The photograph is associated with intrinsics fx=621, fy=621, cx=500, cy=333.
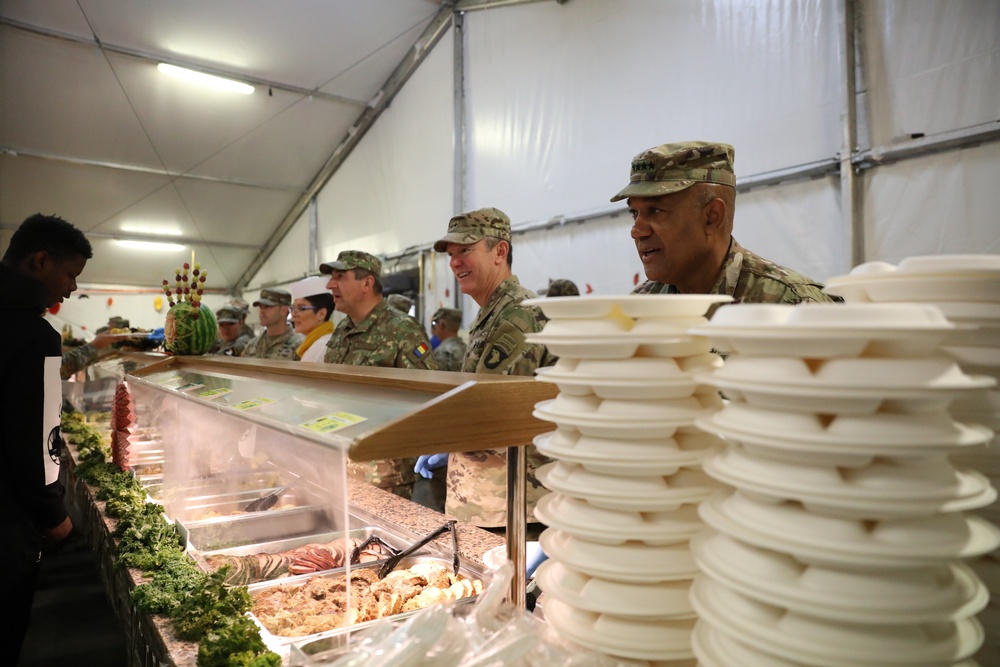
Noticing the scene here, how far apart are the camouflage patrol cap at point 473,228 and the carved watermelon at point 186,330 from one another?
1833mm

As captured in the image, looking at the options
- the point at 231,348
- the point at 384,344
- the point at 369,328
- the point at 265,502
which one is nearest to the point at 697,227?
the point at 265,502

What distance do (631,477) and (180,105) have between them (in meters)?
10.8

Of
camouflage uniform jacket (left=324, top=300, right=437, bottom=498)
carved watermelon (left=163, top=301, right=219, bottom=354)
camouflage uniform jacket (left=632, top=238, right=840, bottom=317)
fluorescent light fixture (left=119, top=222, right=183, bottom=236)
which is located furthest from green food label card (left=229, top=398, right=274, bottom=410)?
fluorescent light fixture (left=119, top=222, right=183, bottom=236)

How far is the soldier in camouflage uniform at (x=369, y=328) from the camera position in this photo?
Answer: 3.58 metres

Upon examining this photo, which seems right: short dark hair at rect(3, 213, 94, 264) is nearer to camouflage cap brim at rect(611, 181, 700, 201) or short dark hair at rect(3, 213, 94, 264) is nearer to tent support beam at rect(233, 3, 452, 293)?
camouflage cap brim at rect(611, 181, 700, 201)

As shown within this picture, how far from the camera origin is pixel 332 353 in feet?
13.0

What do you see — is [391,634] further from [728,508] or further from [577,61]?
[577,61]

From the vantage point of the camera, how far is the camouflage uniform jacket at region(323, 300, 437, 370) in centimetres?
357

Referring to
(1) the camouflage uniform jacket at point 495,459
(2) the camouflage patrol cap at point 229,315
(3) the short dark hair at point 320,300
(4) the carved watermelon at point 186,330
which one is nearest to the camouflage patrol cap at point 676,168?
(1) the camouflage uniform jacket at point 495,459

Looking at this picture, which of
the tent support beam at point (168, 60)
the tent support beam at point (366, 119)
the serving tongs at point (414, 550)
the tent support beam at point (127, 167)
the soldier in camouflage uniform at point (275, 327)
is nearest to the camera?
the serving tongs at point (414, 550)

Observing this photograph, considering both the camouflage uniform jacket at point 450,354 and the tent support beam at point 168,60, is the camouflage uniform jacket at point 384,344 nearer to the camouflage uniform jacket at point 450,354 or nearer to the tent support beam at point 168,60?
the camouflage uniform jacket at point 450,354

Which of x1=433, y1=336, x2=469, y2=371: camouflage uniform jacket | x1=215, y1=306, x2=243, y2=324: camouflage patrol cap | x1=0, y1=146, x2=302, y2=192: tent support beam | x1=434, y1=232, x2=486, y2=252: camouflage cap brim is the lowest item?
x1=433, y1=336, x2=469, y2=371: camouflage uniform jacket

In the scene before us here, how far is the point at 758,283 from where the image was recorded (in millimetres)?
1911

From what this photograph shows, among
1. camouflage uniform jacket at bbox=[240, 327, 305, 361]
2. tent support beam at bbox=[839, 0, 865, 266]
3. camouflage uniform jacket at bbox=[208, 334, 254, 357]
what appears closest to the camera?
tent support beam at bbox=[839, 0, 865, 266]
